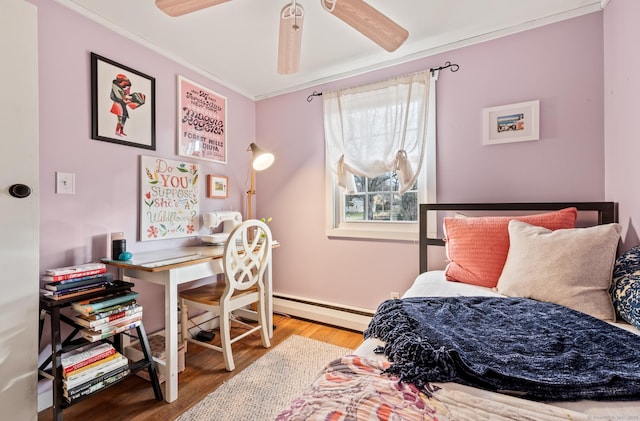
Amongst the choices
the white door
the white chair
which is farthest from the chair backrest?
the white door

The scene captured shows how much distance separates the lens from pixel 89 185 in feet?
5.77

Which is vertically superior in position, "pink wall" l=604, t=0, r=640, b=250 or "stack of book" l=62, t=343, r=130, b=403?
"pink wall" l=604, t=0, r=640, b=250

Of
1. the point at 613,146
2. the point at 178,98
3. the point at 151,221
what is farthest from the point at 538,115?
the point at 151,221

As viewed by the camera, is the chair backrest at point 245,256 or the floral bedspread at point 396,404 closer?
the floral bedspread at point 396,404

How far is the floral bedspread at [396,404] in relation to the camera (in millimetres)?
588

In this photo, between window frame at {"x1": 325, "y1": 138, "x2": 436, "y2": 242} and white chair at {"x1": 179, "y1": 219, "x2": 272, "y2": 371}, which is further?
window frame at {"x1": 325, "y1": 138, "x2": 436, "y2": 242}

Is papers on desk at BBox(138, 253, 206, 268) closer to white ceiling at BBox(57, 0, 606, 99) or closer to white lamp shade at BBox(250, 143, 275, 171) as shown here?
white lamp shade at BBox(250, 143, 275, 171)

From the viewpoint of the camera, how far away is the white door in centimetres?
130

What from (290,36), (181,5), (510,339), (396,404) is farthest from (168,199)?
(510,339)

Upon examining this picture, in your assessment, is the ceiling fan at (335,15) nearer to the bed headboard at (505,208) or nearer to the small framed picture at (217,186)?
the bed headboard at (505,208)

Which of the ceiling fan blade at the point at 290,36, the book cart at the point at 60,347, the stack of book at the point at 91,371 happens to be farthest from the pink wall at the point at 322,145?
the ceiling fan blade at the point at 290,36

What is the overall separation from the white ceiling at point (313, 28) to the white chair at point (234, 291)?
4.33ft

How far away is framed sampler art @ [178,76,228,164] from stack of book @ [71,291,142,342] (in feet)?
3.98

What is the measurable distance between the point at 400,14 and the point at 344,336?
2385 mm
